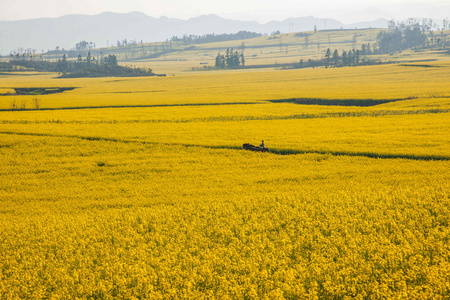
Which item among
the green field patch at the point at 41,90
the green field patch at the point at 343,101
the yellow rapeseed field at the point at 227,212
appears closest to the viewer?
the yellow rapeseed field at the point at 227,212

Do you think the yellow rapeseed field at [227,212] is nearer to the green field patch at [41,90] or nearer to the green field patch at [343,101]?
the green field patch at [343,101]

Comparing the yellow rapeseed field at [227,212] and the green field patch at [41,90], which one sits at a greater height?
the green field patch at [41,90]

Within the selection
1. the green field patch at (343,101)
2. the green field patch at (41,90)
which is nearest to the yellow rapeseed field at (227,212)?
the green field patch at (343,101)

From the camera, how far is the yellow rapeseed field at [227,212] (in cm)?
1256

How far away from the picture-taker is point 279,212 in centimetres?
1809

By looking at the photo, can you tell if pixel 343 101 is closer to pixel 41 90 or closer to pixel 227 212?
pixel 227 212

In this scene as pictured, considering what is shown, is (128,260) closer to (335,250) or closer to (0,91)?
(335,250)

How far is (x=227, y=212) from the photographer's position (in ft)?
60.2

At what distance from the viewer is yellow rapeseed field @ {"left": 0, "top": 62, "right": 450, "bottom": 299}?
12562 millimetres

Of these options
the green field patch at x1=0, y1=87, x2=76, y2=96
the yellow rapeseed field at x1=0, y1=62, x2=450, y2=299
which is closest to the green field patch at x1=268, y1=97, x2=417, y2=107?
the yellow rapeseed field at x1=0, y1=62, x2=450, y2=299

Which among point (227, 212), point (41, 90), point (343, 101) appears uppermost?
point (41, 90)

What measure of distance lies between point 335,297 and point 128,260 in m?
6.52

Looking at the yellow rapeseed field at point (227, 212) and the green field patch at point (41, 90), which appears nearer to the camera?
the yellow rapeseed field at point (227, 212)

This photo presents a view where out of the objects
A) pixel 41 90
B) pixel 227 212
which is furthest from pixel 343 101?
pixel 41 90
